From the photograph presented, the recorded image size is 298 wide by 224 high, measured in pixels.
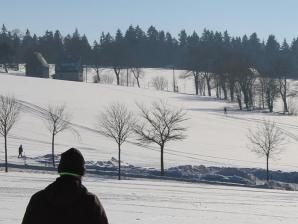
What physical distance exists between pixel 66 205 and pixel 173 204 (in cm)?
1910

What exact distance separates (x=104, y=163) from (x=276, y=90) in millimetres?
61923

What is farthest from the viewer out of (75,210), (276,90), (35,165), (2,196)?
(276,90)

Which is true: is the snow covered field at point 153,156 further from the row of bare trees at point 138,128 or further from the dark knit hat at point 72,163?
the dark knit hat at point 72,163

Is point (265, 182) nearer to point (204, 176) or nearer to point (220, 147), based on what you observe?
point (204, 176)

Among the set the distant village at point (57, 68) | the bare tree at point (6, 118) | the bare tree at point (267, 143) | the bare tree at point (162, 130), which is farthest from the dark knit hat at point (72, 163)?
the distant village at point (57, 68)

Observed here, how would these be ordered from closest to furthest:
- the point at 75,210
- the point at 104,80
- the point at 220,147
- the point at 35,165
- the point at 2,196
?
the point at 75,210, the point at 2,196, the point at 35,165, the point at 220,147, the point at 104,80

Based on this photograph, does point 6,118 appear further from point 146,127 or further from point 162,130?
point 146,127

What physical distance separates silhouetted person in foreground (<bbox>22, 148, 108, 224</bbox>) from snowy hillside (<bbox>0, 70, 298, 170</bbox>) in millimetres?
41215

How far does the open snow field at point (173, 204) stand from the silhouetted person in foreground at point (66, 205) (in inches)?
469

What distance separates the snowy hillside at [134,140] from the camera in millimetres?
50844

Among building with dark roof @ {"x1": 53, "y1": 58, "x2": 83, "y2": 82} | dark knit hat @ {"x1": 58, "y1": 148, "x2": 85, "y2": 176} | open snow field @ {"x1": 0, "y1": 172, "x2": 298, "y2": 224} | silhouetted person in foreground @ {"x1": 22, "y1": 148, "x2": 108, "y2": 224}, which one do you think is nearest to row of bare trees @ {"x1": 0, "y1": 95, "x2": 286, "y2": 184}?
Answer: open snow field @ {"x1": 0, "y1": 172, "x2": 298, "y2": 224}

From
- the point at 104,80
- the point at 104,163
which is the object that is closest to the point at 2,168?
the point at 104,163

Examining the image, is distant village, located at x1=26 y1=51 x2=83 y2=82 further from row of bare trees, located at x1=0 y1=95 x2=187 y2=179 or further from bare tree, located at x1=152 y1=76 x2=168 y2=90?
row of bare trees, located at x1=0 y1=95 x2=187 y2=179

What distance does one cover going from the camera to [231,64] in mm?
106250
